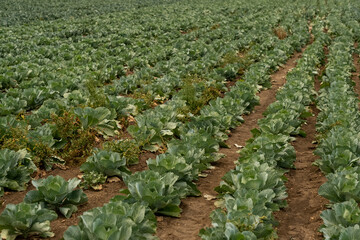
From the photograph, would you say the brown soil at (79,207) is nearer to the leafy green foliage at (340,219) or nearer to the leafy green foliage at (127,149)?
the leafy green foliage at (127,149)

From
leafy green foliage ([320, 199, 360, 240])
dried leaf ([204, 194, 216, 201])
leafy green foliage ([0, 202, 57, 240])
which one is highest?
leafy green foliage ([0, 202, 57, 240])

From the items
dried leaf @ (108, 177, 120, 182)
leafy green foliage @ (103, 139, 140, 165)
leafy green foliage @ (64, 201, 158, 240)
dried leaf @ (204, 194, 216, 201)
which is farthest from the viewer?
leafy green foliage @ (103, 139, 140, 165)

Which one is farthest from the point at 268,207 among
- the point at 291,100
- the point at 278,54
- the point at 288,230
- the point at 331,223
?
the point at 278,54

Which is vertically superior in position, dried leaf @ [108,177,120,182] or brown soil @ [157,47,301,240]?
dried leaf @ [108,177,120,182]

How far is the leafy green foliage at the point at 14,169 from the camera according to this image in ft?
19.8

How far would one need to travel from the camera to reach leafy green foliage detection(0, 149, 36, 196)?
603 cm

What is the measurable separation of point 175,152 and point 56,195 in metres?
2.00

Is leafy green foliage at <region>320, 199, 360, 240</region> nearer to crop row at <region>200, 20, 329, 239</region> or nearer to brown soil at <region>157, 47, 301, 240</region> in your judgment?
crop row at <region>200, 20, 329, 239</region>

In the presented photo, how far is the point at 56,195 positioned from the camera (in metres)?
5.36

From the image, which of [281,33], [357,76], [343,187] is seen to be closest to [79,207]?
[343,187]

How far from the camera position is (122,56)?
50.8ft

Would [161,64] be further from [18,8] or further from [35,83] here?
[18,8]

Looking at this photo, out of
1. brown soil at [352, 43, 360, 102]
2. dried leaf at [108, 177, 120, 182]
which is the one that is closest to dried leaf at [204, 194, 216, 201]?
dried leaf at [108, 177, 120, 182]

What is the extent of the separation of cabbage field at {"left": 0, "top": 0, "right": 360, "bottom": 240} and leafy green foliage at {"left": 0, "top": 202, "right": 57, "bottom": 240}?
14 mm
